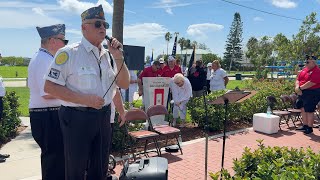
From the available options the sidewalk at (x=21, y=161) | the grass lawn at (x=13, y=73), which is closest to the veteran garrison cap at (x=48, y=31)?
the sidewalk at (x=21, y=161)

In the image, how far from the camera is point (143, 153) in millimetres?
5820

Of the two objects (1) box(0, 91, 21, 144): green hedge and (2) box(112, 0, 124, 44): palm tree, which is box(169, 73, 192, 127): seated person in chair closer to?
(2) box(112, 0, 124, 44): palm tree

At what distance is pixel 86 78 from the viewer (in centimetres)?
270

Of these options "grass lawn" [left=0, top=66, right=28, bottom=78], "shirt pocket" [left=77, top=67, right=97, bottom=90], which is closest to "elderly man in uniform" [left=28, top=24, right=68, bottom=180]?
"shirt pocket" [left=77, top=67, right=97, bottom=90]

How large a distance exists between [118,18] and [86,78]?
7.28 metres

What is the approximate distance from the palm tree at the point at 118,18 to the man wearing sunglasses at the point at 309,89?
522cm

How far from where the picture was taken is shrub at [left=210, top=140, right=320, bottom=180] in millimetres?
2580

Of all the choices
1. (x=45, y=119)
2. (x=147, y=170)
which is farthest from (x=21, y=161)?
(x=147, y=170)

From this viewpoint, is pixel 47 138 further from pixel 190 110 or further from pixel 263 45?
pixel 263 45

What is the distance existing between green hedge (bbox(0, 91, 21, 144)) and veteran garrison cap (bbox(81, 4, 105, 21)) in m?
4.68

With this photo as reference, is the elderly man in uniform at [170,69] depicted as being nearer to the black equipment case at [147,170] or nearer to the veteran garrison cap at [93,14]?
the black equipment case at [147,170]

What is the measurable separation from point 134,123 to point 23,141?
243 centimetres

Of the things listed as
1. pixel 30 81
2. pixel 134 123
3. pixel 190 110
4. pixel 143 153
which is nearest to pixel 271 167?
pixel 30 81

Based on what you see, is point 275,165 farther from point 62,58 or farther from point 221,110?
point 221,110
